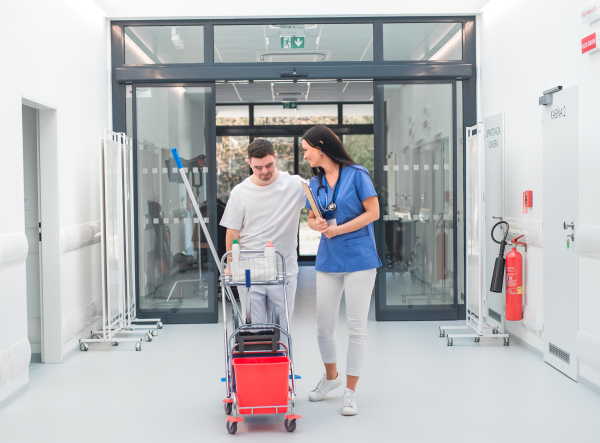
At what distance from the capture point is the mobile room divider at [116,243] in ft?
15.8

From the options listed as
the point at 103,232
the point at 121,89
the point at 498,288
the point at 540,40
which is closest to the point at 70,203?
the point at 103,232

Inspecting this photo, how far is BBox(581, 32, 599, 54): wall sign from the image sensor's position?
3473mm

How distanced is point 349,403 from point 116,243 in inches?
109

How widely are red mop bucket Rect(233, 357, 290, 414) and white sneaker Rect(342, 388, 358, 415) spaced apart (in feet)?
1.31

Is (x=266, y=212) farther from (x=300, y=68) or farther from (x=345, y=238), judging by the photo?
(x=300, y=68)

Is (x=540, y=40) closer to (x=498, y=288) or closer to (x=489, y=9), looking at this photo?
(x=489, y=9)

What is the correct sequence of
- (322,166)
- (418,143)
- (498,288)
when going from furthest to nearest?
(418,143), (498,288), (322,166)

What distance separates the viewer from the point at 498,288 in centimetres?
460

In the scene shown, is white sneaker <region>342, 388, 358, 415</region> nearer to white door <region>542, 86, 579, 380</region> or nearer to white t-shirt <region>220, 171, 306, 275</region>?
white t-shirt <region>220, 171, 306, 275</region>

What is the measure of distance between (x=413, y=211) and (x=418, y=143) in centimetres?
70

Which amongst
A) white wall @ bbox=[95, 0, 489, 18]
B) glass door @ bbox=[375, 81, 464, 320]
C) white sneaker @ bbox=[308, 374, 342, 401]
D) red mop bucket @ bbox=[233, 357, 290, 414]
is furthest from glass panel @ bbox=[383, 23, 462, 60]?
red mop bucket @ bbox=[233, 357, 290, 414]

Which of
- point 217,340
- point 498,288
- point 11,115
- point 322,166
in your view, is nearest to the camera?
point 322,166

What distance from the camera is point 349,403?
10.6ft

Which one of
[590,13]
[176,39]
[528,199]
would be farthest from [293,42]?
[590,13]
